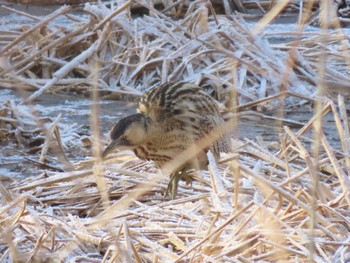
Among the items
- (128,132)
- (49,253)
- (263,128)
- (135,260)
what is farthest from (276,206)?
(263,128)

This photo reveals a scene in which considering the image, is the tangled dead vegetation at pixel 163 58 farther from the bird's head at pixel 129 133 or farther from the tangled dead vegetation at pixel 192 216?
the bird's head at pixel 129 133

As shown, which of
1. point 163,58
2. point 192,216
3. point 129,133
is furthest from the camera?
point 163,58

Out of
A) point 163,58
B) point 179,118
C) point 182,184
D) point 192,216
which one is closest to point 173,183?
point 182,184

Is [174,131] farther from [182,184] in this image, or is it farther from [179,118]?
[182,184]

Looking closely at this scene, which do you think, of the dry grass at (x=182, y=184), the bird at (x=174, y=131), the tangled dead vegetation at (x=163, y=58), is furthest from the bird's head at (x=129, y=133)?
the tangled dead vegetation at (x=163, y=58)

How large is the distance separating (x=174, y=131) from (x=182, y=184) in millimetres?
285

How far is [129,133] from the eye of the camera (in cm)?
491

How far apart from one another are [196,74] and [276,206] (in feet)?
13.2

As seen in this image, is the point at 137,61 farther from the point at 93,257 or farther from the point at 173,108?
the point at 93,257

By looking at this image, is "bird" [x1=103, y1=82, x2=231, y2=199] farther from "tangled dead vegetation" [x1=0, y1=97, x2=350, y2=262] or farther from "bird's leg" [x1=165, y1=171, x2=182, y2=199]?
"tangled dead vegetation" [x1=0, y1=97, x2=350, y2=262]

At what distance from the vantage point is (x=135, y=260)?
3.68 m

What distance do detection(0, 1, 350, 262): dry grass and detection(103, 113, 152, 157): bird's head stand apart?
114 millimetres

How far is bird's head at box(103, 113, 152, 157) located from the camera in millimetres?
4766

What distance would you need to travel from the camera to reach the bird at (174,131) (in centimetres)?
499
